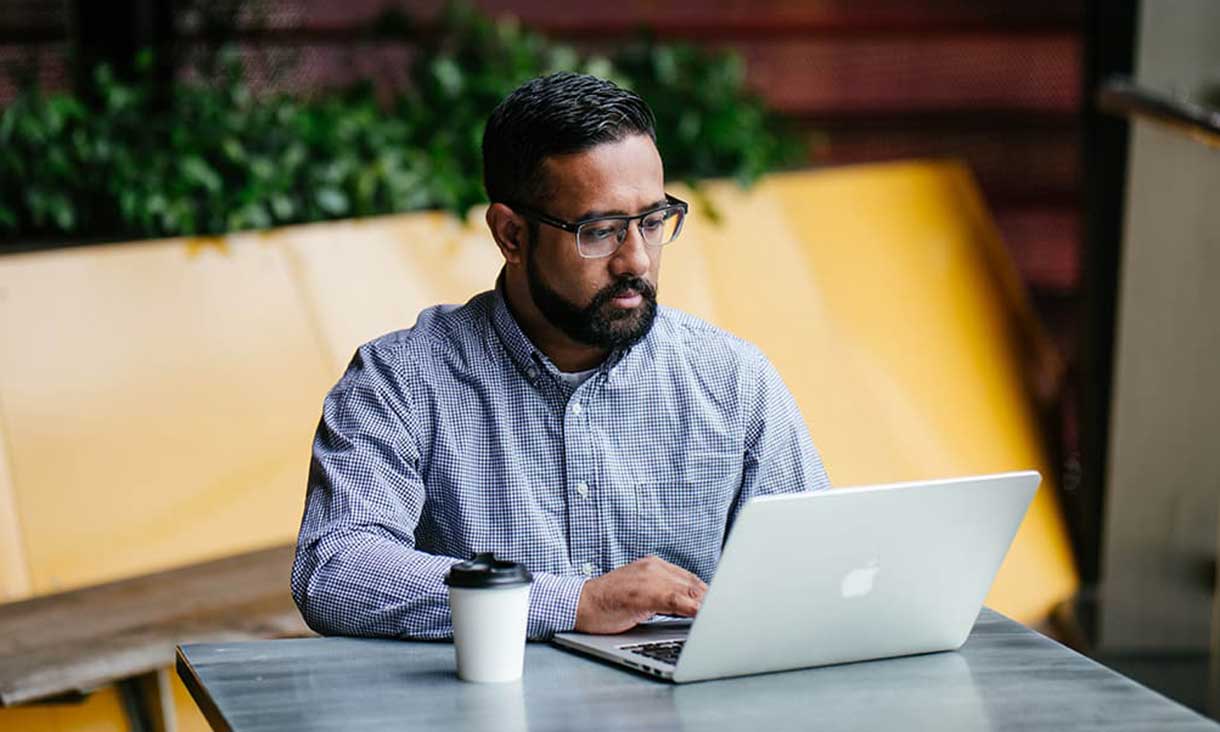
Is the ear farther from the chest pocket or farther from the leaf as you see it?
the leaf

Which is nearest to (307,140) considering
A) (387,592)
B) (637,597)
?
(387,592)

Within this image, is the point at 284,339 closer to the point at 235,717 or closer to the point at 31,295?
the point at 31,295

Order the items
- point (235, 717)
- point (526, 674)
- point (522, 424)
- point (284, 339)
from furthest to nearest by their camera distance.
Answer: point (284, 339)
point (522, 424)
point (526, 674)
point (235, 717)

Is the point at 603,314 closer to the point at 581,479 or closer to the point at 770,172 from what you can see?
the point at 581,479

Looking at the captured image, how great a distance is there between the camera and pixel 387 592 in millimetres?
1938

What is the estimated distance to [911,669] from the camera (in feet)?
5.98

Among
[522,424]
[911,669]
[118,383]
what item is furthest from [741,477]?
[118,383]

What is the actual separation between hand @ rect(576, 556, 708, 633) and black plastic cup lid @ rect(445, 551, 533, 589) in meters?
0.19

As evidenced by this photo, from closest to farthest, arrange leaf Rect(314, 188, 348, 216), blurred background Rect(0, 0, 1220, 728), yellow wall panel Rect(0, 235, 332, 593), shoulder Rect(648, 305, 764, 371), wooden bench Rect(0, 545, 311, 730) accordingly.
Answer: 1. shoulder Rect(648, 305, 764, 371)
2. wooden bench Rect(0, 545, 311, 730)
3. yellow wall panel Rect(0, 235, 332, 593)
4. blurred background Rect(0, 0, 1220, 728)
5. leaf Rect(314, 188, 348, 216)

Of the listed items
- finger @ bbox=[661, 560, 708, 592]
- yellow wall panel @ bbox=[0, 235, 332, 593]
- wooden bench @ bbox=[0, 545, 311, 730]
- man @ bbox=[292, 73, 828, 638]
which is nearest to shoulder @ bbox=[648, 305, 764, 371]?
man @ bbox=[292, 73, 828, 638]

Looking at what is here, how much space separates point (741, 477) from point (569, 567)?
0.89 ft

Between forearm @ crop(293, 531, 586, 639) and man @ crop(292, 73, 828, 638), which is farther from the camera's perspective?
man @ crop(292, 73, 828, 638)

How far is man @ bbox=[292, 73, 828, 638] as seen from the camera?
6.80 feet

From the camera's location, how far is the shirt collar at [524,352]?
7.23 feet
